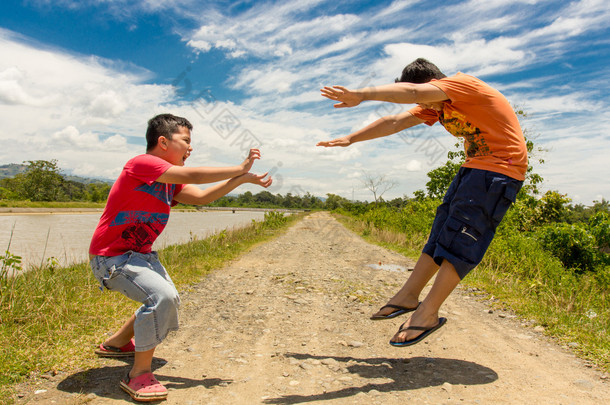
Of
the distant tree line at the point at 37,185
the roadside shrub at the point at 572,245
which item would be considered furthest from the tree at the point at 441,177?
the distant tree line at the point at 37,185

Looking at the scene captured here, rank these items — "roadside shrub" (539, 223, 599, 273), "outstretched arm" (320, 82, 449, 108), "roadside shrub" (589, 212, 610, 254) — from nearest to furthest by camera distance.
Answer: "outstretched arm" (320, 82, 449, 108) → "roadside shrub" (589, 212, 610, 254) → "roadside shrub" (539, 223, 599, 273)

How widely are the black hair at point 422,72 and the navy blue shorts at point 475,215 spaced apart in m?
0.72

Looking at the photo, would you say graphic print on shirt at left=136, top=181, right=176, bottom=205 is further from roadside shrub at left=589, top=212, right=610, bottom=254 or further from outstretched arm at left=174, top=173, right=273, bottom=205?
roadside shrub at left=589, top=212, right=610, bottom=254

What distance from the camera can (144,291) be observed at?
2.13 metres

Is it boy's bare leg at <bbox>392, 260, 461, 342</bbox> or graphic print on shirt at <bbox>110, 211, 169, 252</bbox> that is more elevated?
graphic print on shirt at <bbox>110, 211, 169, 252</bbox>

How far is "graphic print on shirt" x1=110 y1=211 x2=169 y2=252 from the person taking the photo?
89.0 inches

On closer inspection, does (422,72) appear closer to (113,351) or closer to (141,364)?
(141,364)

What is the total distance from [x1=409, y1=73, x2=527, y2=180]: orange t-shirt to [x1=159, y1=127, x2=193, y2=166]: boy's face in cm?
160

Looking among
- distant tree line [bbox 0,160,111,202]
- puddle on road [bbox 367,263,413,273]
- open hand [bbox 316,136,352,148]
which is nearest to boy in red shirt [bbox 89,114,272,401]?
open hand [bbox 316,136,352,148]

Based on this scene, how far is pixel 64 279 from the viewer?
13.8 feet

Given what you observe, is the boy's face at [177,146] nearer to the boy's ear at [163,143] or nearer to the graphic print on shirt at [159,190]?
the boy's ear at [163,143]

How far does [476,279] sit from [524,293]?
2.26ft

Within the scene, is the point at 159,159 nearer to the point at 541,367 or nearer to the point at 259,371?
the point at 259,371

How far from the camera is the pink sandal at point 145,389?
76.2 inches
